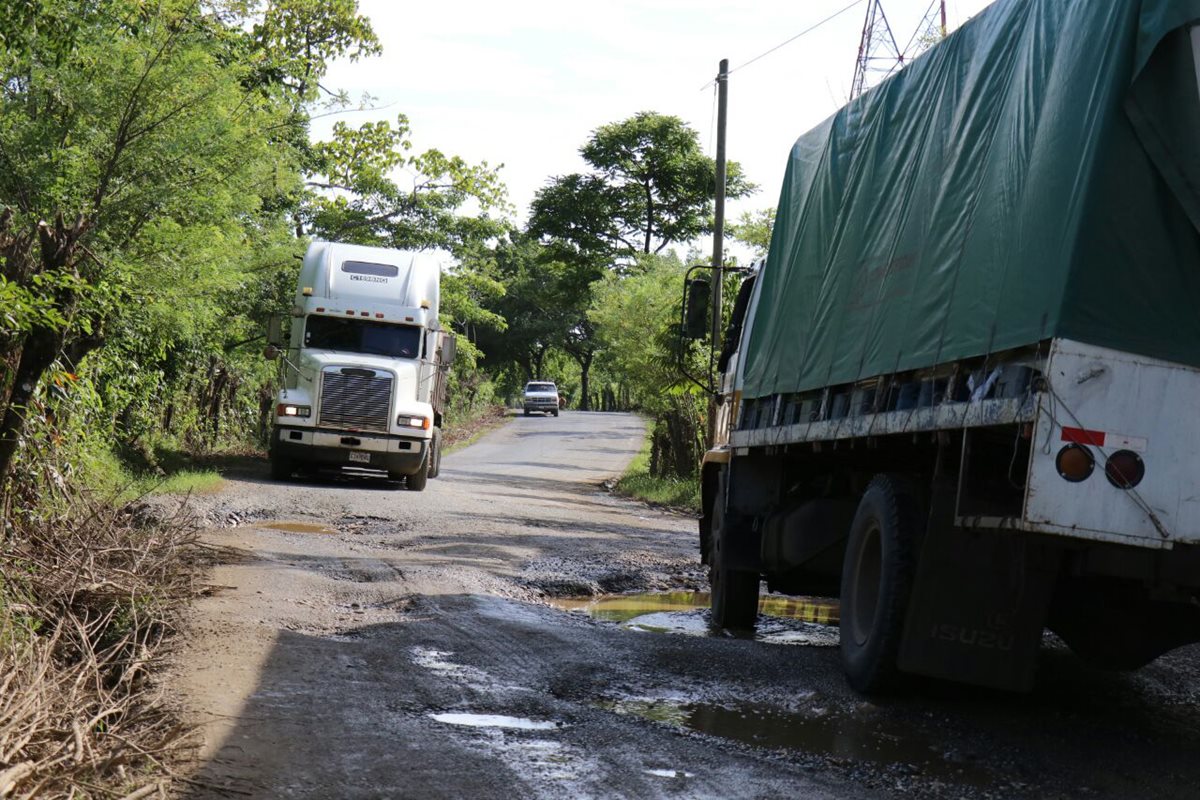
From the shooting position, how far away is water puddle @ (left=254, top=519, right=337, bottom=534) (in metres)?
14.3

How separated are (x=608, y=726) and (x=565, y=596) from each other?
205 inches

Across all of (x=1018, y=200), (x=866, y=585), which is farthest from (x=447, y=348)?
(x=1018, y=200)

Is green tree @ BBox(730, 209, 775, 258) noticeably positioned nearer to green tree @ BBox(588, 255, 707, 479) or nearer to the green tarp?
green tree @ BBox(588, 255, 707, 479)

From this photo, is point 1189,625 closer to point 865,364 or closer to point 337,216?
point 865,364

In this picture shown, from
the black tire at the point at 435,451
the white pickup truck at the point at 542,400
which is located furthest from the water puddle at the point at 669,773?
the white pickup truck at the point at 542,400

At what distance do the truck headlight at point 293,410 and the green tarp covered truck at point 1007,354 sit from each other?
12684 millimetres

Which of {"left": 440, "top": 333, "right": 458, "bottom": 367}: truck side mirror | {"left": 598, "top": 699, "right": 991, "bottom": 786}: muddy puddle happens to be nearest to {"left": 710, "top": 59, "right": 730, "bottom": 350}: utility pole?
{"left": 440, "top": 333, "right": 458, "bottom": 367}: truck side mirror

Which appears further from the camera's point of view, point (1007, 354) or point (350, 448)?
point (350, 448)

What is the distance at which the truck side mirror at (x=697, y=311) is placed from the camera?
434 inches

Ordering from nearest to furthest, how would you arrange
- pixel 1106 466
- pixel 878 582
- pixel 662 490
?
1. pixel 1106 466
2. pixel 878 582
3. pixel 662 490

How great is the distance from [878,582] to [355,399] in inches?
584

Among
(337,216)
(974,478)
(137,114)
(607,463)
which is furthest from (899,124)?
(607,463)

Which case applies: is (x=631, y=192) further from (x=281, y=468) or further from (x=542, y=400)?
(x=281, y=468)

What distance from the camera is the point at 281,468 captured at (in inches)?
838
